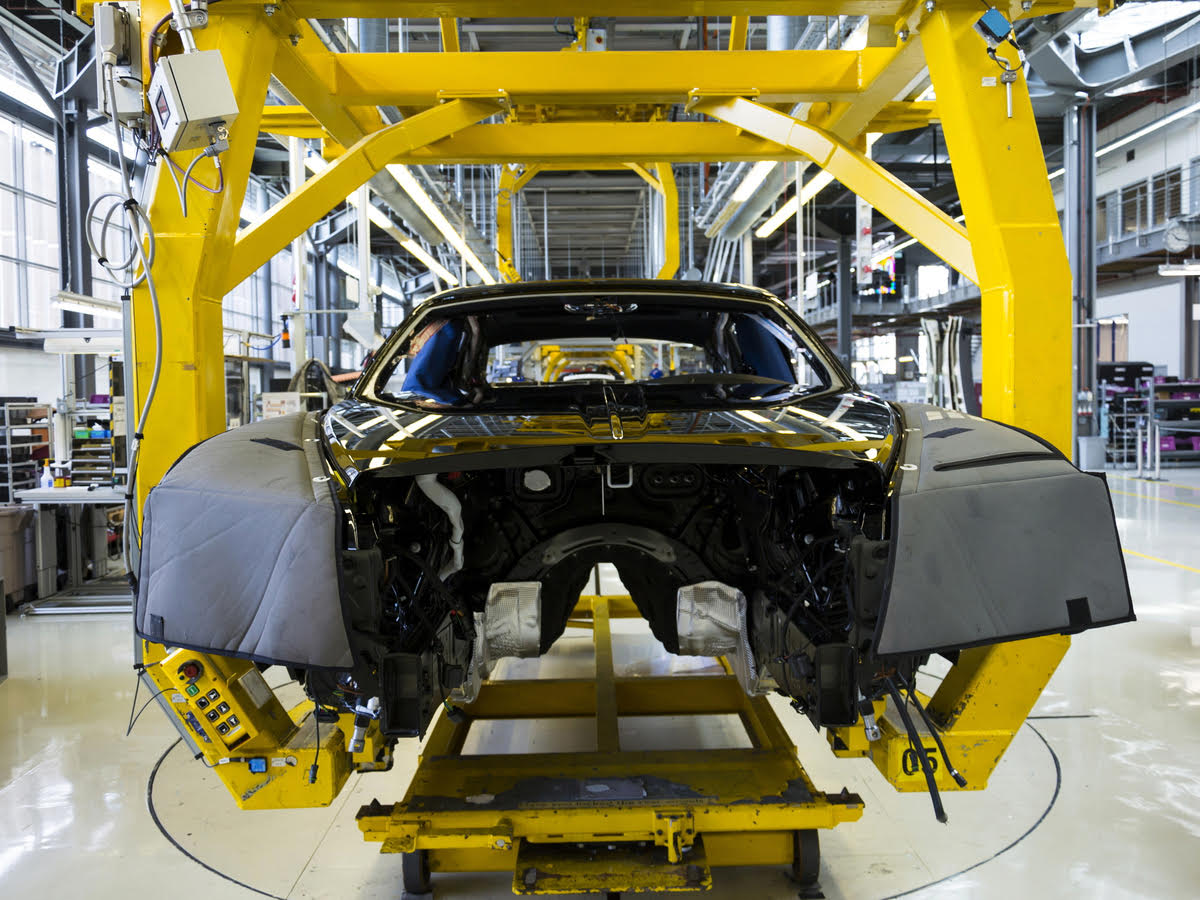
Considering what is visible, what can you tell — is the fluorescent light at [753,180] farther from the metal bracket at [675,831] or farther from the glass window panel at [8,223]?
the glass window panel at [8,223]

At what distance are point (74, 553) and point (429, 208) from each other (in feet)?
12.1

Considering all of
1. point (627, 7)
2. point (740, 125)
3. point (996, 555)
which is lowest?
point (996, 555)

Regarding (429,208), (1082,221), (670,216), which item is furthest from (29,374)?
(1082,221)

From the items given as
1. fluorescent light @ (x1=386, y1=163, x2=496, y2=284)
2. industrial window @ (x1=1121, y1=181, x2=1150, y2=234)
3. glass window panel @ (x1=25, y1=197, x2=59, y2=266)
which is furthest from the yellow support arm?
industrial window @ (x1=1121, y1=181, x2=1150, y2=234)

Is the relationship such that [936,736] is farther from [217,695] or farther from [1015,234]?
[217,695]

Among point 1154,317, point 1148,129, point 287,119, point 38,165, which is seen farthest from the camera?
point 1154,317

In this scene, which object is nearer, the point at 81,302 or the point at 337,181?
the point at 337,181

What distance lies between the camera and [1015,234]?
2594 millimetres

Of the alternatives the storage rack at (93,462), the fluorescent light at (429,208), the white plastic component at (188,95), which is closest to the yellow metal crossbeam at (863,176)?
the white plastic component at (188,95)

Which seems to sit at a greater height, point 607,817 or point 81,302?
point 81,302

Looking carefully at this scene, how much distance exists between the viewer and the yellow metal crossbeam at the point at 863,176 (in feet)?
9.77

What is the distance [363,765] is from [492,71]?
9.44 ft

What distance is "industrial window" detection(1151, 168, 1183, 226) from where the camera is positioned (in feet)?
54.1

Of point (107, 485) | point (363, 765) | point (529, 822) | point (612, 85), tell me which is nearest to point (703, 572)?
point (529, 822)
